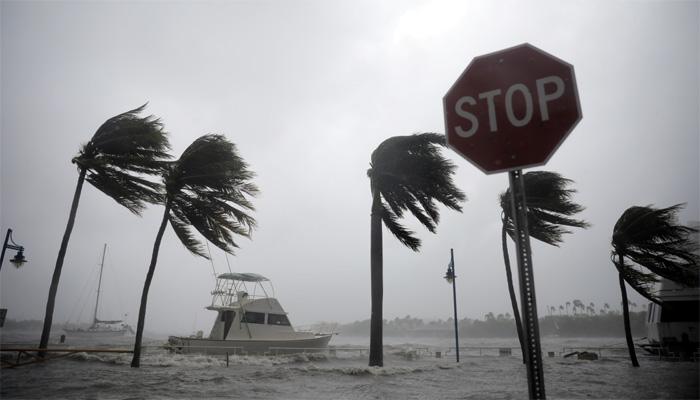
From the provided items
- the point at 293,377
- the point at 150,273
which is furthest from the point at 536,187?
the point at 150,273

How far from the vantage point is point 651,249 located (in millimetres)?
16516

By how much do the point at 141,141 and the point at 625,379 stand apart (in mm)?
19396

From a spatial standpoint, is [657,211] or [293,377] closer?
[293,377]

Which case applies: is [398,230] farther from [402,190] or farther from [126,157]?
[126,157]

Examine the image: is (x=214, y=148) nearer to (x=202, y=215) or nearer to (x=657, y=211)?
(x=202, y=215)

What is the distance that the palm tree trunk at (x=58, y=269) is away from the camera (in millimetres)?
12246

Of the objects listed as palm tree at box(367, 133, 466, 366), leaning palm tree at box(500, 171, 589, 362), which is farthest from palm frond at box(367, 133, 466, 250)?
leaning palm tree at box(500, 171, 589, 362)

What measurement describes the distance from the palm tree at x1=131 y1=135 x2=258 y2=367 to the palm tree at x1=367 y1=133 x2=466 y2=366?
5760 mm

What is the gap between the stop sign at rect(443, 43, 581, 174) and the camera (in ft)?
7.55

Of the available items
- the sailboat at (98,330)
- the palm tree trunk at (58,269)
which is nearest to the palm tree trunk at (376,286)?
the palm tree trunk at (58,269)

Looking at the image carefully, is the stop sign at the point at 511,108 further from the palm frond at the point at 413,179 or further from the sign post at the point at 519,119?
the palm frond at the point at 413,179

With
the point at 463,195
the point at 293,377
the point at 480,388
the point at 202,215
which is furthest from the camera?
the point at 202,215

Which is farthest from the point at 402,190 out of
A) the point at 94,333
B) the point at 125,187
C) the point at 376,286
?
the point at 94,333

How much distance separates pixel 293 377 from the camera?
10.6 meters
